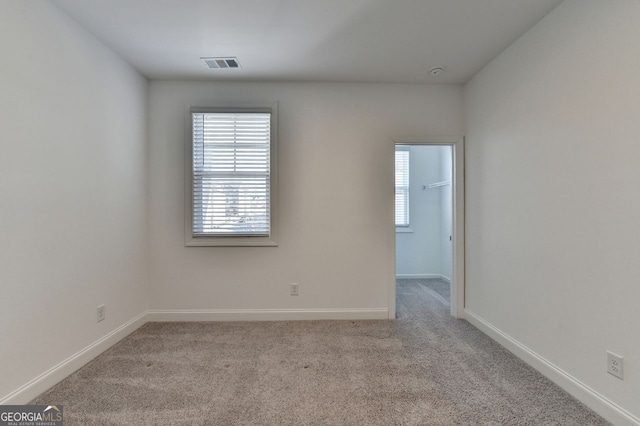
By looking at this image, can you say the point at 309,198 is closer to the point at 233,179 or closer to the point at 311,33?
the point at 233,179

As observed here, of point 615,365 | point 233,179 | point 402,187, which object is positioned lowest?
point 615,365

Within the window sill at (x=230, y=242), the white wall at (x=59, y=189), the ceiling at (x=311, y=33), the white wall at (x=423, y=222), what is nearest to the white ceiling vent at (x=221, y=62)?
the ceiling at (x=311, y=33)

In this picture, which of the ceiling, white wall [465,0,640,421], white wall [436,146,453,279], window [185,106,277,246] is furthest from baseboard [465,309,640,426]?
the ceiling

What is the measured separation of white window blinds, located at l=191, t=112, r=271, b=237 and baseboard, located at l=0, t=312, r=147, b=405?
1197mm

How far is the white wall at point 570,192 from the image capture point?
63.0 inches

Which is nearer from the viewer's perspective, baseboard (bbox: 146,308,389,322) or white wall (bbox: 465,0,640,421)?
white wall (bbox: 465,0,640,421)

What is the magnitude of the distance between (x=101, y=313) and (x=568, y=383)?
11.8ft

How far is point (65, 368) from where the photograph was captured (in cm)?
209

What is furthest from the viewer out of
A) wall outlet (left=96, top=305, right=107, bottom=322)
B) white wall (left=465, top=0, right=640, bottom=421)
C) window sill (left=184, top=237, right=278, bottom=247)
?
window sill (left=184, top=237, right=278, bottom=247)

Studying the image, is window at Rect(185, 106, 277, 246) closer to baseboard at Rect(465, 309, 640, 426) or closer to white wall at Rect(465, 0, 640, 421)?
white wall at Rect(465, 0, 640, 421)

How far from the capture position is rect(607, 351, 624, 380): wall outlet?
162 centimetres

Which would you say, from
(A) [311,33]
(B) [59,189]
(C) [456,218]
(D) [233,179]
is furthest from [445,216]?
(B) [59,189]

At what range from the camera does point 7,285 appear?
1697 mm

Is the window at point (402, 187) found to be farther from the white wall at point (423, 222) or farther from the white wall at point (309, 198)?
the white wall at point (309, 198)
